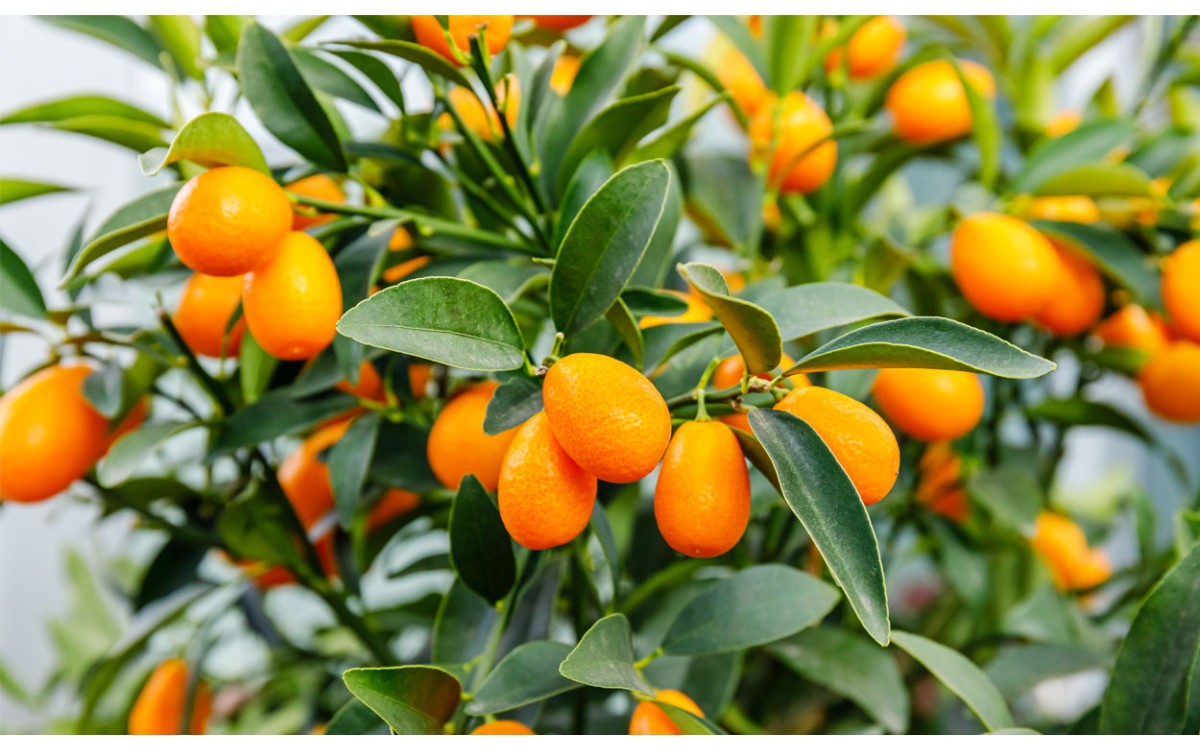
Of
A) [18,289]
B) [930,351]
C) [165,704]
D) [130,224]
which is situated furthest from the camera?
[165,704]

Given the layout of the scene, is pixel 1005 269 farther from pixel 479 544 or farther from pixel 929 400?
pixel 479 544

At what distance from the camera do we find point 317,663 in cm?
78

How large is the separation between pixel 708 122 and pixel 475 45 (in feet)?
3.47

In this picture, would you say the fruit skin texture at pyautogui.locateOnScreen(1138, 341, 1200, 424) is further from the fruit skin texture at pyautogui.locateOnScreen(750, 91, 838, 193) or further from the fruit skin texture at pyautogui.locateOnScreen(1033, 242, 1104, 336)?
the fruit skin texture at pyautogui.locateOnScreen(750, 91, 838, 193)

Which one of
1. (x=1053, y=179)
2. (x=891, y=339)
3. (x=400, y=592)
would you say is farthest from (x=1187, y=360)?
(x=400, y=592)

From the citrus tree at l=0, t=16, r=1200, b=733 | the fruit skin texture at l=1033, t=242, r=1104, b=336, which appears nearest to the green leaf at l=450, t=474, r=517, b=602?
the citrus tree at l=0, t=16, r=1200, b=733

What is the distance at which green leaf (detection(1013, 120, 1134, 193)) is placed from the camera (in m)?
0.59

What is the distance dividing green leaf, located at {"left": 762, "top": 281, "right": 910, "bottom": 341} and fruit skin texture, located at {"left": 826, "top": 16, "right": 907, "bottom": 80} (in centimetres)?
35

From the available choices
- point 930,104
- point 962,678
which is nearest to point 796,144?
point 930,104

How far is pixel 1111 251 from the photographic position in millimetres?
576

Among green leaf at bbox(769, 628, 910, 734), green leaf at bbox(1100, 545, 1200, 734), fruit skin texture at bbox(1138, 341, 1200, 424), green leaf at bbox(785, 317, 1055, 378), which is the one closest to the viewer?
green leaf at bbox(785, 317, 1055, 378)

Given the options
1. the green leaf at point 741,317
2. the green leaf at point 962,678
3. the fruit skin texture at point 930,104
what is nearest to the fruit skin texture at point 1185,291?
the fruit skin texture at point 930,104

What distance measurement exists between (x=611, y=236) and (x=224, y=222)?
15 cm

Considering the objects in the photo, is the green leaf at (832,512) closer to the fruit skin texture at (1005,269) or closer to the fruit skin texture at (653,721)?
the fruit skin texture at (653,721)
